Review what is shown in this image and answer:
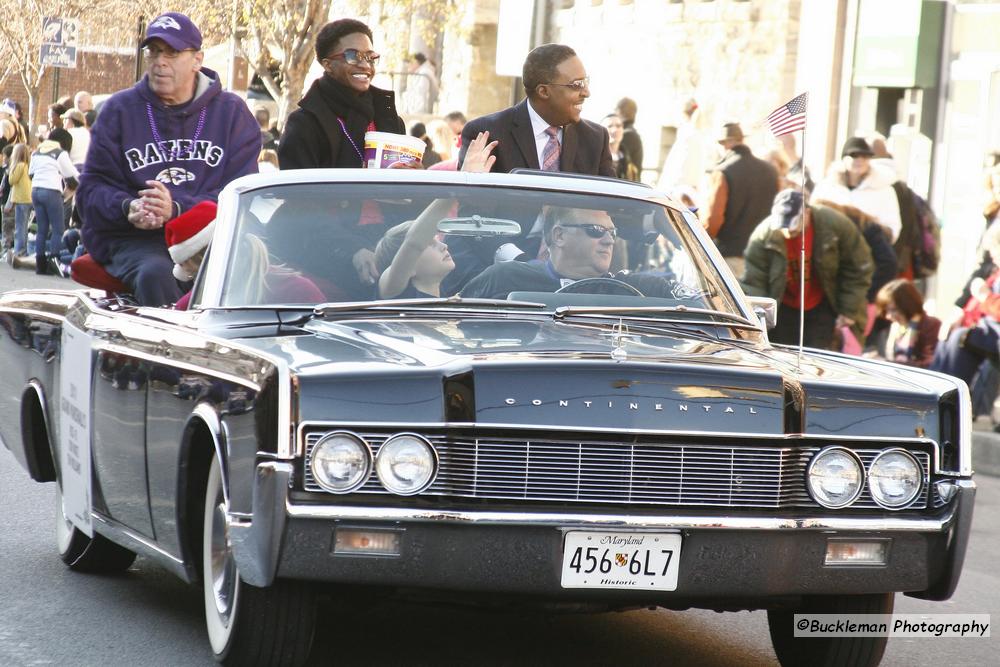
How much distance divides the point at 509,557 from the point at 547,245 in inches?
67.9

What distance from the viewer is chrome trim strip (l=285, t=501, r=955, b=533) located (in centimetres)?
498

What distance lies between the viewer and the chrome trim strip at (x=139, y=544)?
19.2 feet

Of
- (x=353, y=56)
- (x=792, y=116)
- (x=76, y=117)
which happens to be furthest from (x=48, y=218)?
(x=792, y=116)

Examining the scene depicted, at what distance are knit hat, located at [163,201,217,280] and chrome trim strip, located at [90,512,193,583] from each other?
98cm

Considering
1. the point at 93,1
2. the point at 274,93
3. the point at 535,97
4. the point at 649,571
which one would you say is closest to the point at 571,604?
the point at 649,571

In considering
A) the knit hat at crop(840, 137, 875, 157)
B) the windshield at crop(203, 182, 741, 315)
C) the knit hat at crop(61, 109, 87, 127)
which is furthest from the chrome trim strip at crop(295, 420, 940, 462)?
the knit hat at crop(61, 109, 87, 127)

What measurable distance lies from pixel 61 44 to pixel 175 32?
86.0 feet

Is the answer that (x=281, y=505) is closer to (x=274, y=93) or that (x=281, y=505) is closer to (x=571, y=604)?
(x=571, y=604)

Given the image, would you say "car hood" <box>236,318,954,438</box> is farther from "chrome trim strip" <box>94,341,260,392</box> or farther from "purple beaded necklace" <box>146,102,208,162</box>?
"purple beaded necklace" <box>146,102,208,162</box>

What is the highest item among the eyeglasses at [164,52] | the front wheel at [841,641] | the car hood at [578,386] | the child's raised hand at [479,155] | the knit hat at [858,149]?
the eyeglasses at [164,52]

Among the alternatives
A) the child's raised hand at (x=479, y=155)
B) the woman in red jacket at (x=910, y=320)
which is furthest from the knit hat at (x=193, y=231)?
the woman in red jacket at (x=910, y=320)

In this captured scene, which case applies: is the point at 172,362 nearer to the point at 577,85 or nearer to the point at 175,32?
the point at 175,32

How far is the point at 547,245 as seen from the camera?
6523 millimetres

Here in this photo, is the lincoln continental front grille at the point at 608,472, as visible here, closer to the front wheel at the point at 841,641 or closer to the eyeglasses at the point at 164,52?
the front wheel at the point at 841,641
